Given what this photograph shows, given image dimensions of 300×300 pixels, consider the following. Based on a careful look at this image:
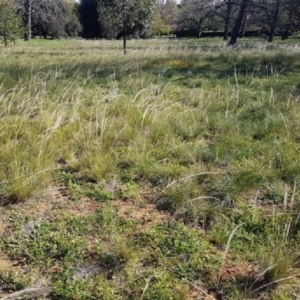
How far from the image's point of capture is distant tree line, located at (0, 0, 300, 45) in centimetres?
1888

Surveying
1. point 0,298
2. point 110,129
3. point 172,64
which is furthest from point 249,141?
point 172,64

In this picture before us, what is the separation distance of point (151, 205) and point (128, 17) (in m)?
16.5

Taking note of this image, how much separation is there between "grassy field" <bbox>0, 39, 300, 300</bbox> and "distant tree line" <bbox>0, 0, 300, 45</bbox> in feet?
47.7

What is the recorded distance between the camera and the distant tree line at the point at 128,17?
18.9 meters

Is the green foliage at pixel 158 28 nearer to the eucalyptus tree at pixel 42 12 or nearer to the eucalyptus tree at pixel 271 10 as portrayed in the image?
the eucalyptus tree at pixel 42 12

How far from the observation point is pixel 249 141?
3.55 m

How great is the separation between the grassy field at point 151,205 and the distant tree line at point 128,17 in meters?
14.5

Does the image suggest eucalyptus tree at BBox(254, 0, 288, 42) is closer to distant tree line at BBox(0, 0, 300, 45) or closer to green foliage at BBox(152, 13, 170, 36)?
distant tree line at BBox(0, 0, 300, 45)

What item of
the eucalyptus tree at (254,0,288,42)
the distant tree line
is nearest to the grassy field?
the distant tree line

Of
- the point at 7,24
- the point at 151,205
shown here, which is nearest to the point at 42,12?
the point at 7,24

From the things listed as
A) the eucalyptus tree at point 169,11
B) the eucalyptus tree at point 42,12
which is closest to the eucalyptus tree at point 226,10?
the eucalyptus tree at point 42,12

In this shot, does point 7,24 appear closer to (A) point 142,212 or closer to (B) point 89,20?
(A) point 142,212

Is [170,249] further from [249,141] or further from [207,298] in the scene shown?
[249,141]

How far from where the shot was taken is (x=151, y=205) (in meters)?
2.42
